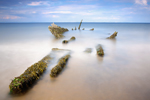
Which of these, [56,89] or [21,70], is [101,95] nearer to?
[56,89]

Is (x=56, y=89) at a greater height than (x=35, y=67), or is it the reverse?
(x=35, y=67)

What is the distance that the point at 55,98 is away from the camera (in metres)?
3.54

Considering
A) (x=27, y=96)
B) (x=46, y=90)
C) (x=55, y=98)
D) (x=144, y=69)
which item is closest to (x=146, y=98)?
(x=144, y=69)

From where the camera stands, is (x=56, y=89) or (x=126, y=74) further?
(x=126, y=74)

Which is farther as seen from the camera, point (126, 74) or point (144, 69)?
point (144, 69)

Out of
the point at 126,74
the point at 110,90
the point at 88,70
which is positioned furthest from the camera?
the point at 88,70

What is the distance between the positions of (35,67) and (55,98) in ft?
7.04

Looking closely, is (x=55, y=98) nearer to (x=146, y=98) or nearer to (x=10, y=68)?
(x=146, y=98)

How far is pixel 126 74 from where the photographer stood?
16.5 ft

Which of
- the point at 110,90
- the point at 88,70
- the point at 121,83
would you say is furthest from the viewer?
the point at 88,70

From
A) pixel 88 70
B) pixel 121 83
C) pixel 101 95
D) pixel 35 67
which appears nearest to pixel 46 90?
pixel 35 67

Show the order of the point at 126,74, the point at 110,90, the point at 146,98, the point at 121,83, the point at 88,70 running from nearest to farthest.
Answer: the point at 146,98 < the point at 110,90 < the point at 121,83 < the point at 126,74 < the point at 88,70

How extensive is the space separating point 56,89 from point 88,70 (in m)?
2.13

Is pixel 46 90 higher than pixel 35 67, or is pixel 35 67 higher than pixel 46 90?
pixel 35 67
